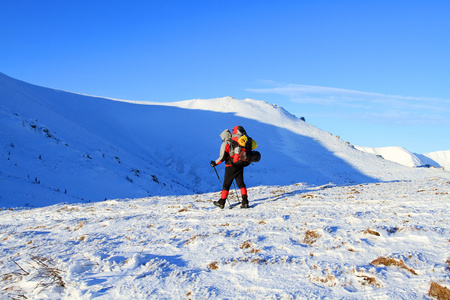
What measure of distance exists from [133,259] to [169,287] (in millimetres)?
1030

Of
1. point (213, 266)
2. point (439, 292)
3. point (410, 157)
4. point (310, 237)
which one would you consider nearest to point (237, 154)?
point (310, 237)

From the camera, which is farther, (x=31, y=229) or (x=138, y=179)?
(x=138, y=179)

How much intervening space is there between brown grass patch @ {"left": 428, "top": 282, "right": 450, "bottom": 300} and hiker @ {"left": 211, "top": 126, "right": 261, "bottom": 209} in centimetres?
542

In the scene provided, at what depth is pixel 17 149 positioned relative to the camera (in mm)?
17938

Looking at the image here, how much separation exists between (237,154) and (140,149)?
89.1ft

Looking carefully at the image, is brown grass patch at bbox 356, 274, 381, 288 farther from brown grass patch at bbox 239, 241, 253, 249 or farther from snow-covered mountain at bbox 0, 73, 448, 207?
snow-covered mountain at bbox 0, 73, 448, 207

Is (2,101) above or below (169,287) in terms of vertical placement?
above

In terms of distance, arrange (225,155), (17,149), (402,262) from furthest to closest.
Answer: (17,149)
(225,155)
(402,262)

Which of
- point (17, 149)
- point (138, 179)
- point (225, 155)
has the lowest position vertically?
point (138, 179)

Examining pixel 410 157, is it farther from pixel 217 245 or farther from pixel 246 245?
pixel 217 245

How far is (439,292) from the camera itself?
313 cm

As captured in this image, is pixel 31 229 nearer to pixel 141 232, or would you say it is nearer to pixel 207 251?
pixel 141 232

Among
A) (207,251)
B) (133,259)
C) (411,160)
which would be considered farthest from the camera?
(411,160)

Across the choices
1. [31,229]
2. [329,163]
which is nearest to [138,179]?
[31,229]
